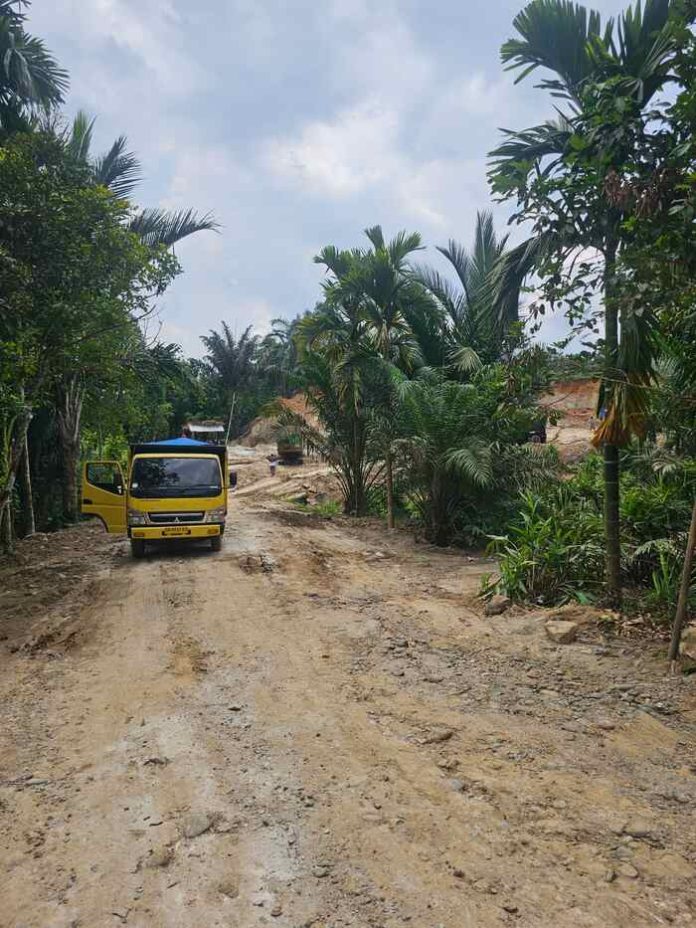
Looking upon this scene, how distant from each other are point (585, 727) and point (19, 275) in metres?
8.01

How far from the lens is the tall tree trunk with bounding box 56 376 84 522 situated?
16.4 m

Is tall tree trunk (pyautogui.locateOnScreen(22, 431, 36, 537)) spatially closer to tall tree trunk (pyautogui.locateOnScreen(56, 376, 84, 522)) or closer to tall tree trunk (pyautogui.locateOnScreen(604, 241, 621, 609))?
tall tree trunk (pyautogui.locateOnScreen(56, 376, 84, 522))

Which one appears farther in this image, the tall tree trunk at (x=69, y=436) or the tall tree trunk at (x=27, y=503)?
the tall tree trunk at (x=69, y=436)

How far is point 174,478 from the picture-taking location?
37.8 ft

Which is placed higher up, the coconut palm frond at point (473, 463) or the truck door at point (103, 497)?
the coconut palm frond at point (473, 463)

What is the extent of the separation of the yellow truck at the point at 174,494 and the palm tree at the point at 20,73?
248 inches

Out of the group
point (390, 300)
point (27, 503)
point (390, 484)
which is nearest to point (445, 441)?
point (390, 484)

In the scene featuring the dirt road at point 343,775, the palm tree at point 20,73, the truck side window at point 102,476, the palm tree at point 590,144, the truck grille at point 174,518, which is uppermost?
the palm tree at point 20,73

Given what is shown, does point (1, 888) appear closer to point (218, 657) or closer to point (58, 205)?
point (218, 657)

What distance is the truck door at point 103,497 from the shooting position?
14086 millimetres

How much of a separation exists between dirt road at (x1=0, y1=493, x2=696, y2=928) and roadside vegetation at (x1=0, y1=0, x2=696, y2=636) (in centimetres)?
204

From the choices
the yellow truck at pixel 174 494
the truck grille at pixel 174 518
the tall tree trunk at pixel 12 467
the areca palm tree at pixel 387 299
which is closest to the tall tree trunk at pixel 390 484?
the areca palm tree at pixel 387 299

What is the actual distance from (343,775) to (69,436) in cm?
1519

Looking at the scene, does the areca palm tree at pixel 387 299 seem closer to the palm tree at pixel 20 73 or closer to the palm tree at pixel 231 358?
the palm tree at pixel 20 73
